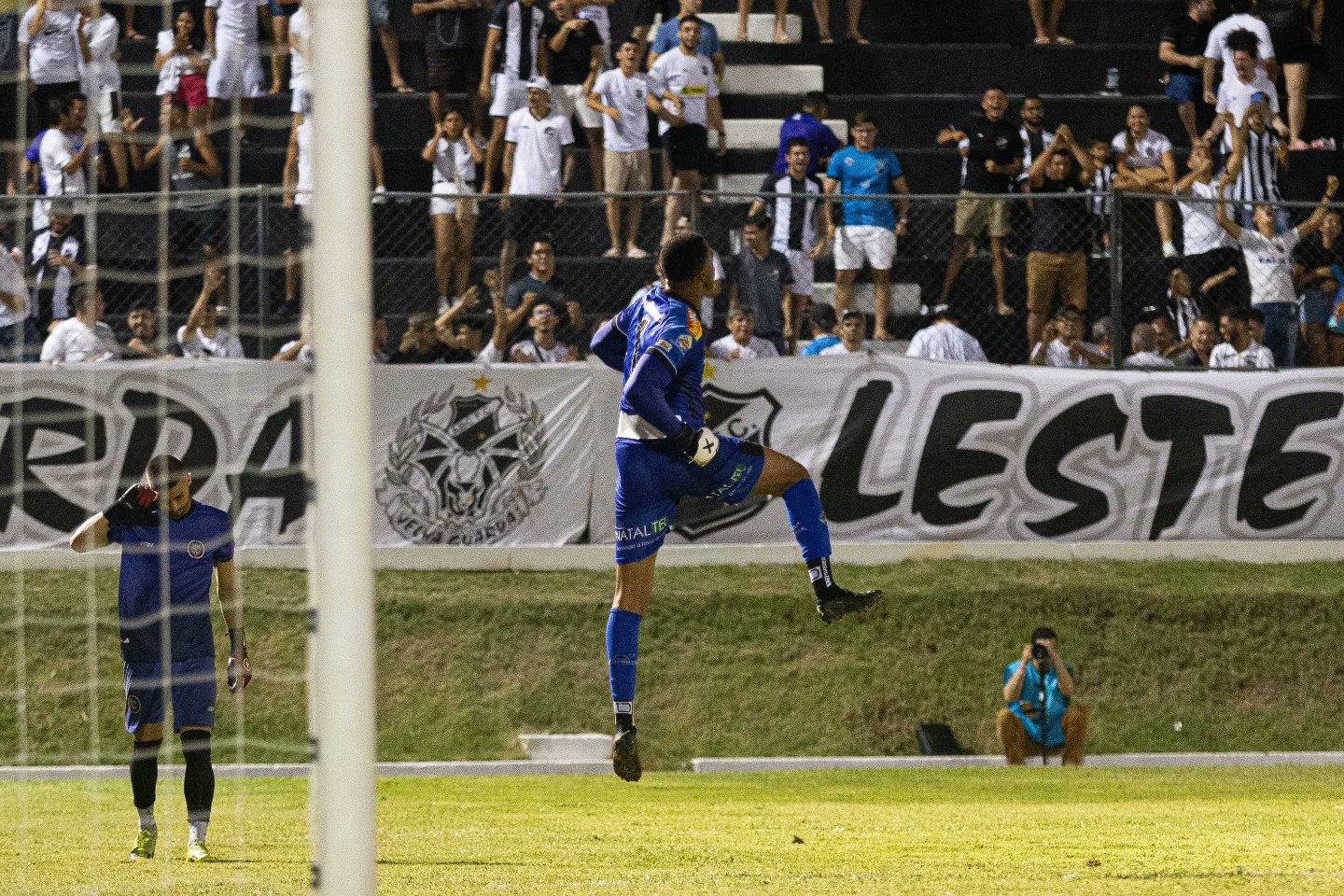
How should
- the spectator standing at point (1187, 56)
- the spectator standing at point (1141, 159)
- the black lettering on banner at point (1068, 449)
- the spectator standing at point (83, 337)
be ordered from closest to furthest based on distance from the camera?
the spectator standing at point (83, 337) → the black lettering on banner at point (1068, 449) → the spectator standing at point (1141, 159) → the spectator standing at point (1187, 56)

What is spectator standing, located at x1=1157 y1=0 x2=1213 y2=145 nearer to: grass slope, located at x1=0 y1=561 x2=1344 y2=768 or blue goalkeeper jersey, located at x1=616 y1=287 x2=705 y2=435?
grass slope, located at x1=0 y1=561 x2=1344 y2=768

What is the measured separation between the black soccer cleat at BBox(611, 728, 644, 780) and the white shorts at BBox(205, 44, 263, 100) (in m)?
7.13

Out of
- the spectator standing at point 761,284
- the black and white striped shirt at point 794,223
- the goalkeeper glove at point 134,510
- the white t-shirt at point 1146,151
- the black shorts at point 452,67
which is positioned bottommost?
the goalkeeper glove at point 134,510

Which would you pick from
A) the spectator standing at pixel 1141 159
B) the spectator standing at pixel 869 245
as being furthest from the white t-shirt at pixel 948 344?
the spectator standing at pixel 1141 159

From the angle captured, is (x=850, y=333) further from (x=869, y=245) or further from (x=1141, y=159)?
(x=1141, y=159)

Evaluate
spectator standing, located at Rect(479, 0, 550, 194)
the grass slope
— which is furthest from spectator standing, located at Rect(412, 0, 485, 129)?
the grass slope

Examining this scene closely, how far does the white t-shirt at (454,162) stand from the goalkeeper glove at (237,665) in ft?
32.2

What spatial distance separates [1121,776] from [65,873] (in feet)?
27.4

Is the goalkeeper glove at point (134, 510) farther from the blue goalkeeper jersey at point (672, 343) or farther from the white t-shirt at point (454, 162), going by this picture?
the white t-shirt at point (454, 162)

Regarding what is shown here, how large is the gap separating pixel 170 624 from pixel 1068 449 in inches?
369

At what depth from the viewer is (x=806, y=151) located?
20.4 metres

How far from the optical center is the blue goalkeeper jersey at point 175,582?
1137 cm

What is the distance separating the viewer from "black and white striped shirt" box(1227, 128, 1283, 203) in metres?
21.0

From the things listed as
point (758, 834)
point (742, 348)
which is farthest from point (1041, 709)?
point (758, 834)
